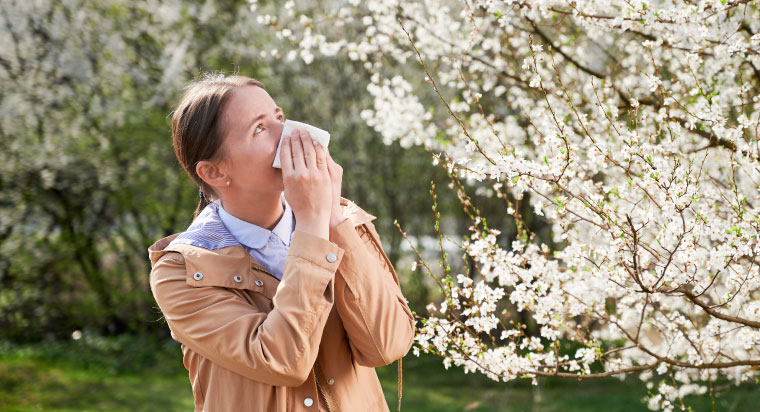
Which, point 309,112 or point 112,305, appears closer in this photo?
point 112,305

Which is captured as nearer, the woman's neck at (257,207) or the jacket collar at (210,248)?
the jacket collar at (210,248)

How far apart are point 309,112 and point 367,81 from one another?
0.90 m

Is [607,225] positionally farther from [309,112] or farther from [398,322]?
[309,112]

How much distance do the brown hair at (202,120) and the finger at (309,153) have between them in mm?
234

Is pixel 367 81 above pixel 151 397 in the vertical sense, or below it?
above

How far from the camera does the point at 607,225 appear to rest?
2.33 metres

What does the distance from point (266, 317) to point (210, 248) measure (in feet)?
0.77

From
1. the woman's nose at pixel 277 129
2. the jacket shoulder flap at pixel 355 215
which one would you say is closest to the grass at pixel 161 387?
the jacket shoulder flap at pixel 355 215

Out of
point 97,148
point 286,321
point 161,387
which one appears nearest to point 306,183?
point 286,321

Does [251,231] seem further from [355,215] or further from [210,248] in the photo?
[355,215]

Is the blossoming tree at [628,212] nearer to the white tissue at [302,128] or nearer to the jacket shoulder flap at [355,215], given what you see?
the jacket shoulder flap at [355,215]

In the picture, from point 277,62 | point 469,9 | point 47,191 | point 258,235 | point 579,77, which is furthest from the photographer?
point 277,62

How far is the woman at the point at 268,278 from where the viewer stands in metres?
1.51

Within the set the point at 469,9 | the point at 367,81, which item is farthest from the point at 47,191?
the point at 469,9
